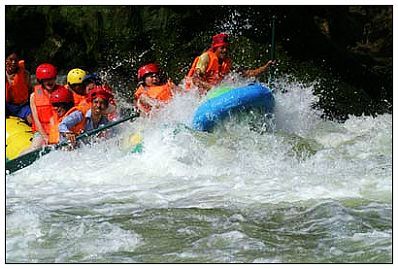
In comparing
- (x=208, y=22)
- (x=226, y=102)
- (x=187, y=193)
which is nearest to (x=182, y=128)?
(x=226, y=102)

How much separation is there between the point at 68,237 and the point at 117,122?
1.91 metres

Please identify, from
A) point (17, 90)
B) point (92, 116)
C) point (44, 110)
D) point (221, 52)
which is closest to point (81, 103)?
point (92, 116)

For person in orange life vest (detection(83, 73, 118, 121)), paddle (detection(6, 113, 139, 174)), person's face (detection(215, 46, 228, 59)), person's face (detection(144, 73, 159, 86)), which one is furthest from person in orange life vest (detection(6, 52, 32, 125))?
person's face (detection(215, 46, 228, 59))

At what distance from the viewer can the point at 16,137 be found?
5277 mm

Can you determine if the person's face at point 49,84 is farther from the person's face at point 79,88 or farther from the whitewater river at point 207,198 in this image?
the whitewater river at point 207,198

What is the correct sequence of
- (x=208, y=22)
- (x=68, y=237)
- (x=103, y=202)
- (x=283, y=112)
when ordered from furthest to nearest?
1. (x=208, y=22)
2. (x=283, y=112)
3. (x=103, y=202)
4. (x=68, y=237)

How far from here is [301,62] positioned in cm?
883

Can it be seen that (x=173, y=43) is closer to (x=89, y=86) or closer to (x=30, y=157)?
(x=89, y=86)

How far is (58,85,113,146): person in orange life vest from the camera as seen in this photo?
5141 mm

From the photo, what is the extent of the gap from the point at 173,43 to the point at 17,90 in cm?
297

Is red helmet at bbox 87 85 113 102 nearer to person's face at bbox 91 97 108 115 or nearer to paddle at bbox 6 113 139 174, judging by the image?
person's face at bbox 91 97 108 115

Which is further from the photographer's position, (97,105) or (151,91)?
(151,91)

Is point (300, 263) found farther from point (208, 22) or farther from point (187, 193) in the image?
point (208, 22)

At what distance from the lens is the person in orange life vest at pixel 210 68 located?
6266 millimetres
